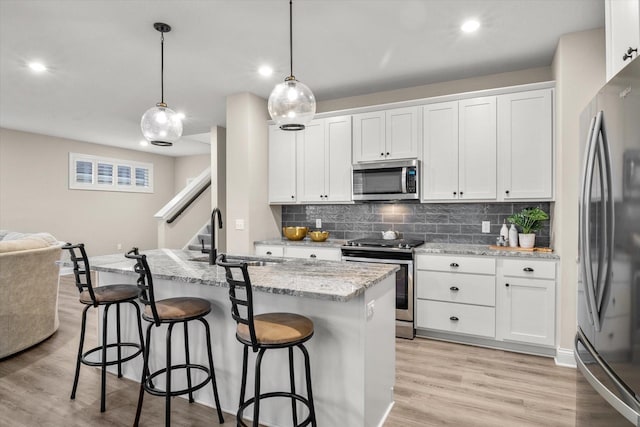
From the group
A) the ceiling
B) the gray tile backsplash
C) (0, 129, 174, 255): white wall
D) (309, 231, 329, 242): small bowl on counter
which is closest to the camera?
the ceiling

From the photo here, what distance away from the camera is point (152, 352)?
2.63 metres

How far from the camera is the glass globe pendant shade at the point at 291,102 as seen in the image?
217cm

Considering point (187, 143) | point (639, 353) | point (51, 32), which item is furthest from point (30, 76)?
point (639, 353)

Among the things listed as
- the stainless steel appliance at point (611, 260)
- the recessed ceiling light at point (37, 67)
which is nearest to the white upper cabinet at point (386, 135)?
the stainless steel appliance at point (611, 260)

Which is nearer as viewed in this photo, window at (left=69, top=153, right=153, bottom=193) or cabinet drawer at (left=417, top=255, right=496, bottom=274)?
cabinet drawer at (left=417, top=255, right=496, bottom=274)

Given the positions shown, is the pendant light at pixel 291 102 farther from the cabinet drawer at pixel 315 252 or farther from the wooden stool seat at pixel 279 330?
the cabinet drawer at pixel 315 252

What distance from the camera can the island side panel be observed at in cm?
193

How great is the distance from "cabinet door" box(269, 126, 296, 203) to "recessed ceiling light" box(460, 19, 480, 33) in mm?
2206

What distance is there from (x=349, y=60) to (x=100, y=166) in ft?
20.9

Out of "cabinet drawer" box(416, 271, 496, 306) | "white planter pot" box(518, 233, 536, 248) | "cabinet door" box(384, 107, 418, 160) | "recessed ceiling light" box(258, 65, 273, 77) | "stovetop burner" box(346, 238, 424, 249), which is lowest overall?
"cabinet drawer" box(416, 271, 496, 306)

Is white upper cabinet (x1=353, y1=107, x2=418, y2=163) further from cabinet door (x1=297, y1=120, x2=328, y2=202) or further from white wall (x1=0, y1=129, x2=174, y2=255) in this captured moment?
white wall (x1=0, y1=129, x2=174, y2=255)

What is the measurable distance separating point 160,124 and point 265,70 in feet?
4.64

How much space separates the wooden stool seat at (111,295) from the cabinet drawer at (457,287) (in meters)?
2.46

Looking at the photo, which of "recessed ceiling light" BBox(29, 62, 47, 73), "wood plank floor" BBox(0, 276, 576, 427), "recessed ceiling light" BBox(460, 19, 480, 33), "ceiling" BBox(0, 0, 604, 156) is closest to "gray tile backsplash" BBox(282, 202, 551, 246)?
"wood plank floor" BBox(0, 276, 576, 427)
